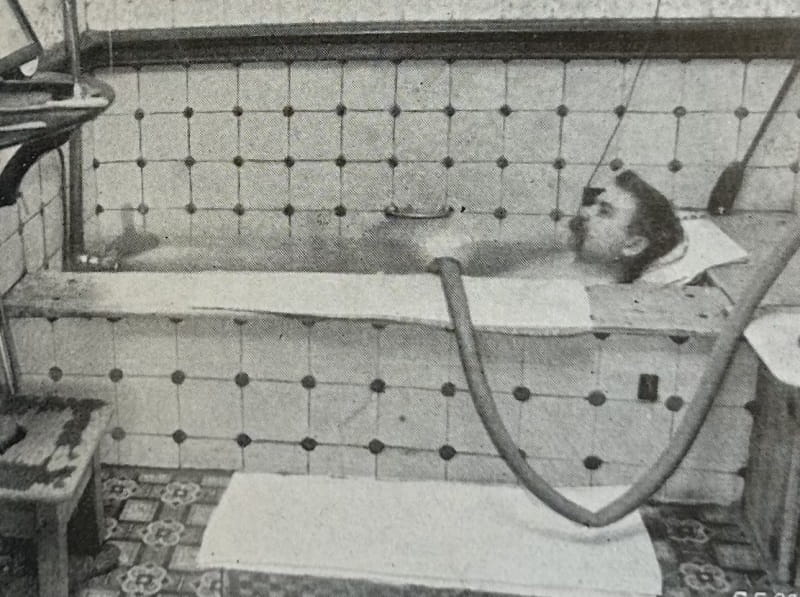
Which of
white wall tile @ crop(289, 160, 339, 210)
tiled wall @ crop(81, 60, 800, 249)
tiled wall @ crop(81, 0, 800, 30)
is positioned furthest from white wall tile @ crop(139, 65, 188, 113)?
white wall tile @ crop(289, 160, 339, 210)

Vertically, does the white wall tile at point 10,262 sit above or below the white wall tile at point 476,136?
below

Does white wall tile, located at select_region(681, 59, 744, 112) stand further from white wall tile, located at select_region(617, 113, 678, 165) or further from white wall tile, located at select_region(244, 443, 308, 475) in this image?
white wall tile, located at select_region(244, 443, 308, 475)

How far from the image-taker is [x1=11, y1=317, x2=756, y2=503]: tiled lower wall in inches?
75.6

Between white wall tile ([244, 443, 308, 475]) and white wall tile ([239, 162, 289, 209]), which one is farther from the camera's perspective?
white wall tile ([239, 162, 289, 209])

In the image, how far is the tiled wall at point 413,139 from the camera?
2299 mm

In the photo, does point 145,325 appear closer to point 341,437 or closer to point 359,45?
point 341,437

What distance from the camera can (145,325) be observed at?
1.99m

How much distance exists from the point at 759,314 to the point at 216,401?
1.09 meters

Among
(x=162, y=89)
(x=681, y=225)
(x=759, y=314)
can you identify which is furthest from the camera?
(x=162, y=89)

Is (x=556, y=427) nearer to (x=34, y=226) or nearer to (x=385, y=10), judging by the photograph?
(x=385, y=10)

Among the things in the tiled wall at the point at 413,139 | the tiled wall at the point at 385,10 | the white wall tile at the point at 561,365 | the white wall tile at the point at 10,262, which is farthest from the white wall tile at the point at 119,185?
the white wall tile at the point at 561,365

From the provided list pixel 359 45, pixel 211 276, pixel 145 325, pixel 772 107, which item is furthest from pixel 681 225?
pixel 145 325

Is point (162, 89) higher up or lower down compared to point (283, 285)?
higher up

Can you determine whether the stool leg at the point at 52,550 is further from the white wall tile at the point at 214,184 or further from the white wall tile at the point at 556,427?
the white wall tile at the point at 214,184
